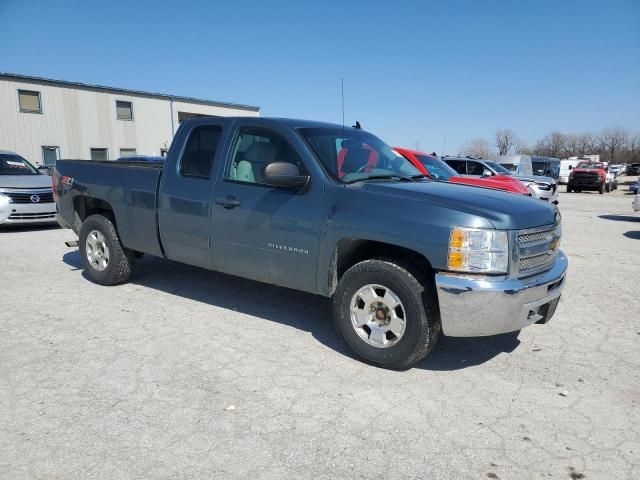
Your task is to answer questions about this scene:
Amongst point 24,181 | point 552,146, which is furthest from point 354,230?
point 552,146

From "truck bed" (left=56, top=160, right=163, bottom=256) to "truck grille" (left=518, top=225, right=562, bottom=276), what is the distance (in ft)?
11.7

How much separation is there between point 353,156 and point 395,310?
1.55 m

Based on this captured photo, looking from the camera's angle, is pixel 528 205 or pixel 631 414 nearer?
pixel 631 414

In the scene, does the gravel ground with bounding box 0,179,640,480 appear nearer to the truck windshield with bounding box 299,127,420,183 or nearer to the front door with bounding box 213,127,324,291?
the front door with bounding box 213,127,324,291

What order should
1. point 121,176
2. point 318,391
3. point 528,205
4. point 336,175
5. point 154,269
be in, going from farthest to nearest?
1. point 154,269
2. point 121,176
3. point 336,175
4. point 528,205
5. point 318,391

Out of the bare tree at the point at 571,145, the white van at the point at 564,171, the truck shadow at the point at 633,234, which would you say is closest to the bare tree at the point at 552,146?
the bare tree at the point at 571,145

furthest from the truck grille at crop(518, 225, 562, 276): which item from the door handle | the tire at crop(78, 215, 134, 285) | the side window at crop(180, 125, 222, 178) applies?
the tire at crop(78, 215, 134, 285)

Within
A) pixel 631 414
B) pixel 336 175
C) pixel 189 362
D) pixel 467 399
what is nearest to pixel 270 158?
pixel 336 175

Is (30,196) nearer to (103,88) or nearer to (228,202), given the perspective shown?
(228,202)

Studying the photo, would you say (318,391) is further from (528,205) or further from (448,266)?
(528,205)

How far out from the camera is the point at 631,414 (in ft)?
10.4

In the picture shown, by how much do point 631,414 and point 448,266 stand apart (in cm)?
150

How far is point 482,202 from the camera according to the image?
360 centimetres

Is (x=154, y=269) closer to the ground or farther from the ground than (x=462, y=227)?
closer to the ground
